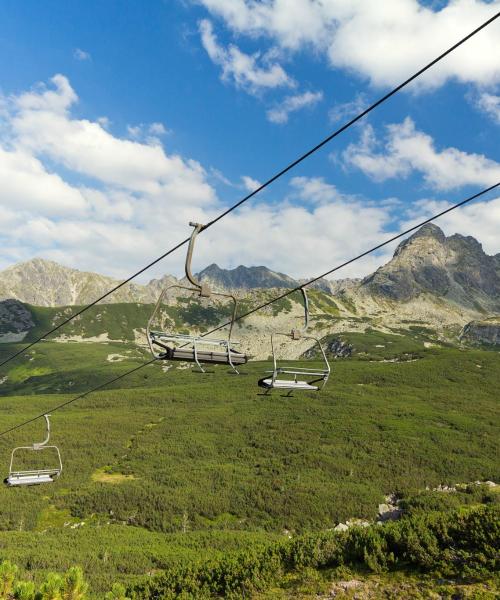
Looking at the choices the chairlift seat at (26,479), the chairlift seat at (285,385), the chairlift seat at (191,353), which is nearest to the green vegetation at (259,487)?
the chairlift seat at (285,385)

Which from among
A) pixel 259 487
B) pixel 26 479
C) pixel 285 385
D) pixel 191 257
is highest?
pixel 191 257

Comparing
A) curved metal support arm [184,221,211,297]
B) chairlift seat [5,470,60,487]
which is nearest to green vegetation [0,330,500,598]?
curved metal support arm [184,221,211,297]

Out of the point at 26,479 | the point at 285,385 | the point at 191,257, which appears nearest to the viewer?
the point at 191,257

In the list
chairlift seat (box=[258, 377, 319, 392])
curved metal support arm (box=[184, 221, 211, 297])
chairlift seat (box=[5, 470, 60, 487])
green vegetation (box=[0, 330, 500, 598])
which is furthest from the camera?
chairlift seat (box=[5, 470, 60, 487])

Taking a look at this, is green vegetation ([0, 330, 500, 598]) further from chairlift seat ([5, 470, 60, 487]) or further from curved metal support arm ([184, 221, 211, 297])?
chairlift seat ([5, 470, 60, 487])

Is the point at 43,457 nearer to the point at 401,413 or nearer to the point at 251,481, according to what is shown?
the point at 251,481

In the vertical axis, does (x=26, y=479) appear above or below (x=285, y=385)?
below

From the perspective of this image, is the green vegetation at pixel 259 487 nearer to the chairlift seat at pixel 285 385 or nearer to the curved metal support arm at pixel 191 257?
the chairlift seat at pixel 285 385

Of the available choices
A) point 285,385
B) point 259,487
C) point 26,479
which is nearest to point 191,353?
point 285,385

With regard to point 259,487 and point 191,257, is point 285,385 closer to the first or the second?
point 191,257

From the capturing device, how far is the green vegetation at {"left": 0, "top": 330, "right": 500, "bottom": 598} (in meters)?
20.1

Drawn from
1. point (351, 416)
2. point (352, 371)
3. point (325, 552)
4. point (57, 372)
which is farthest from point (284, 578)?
point (57, 372)

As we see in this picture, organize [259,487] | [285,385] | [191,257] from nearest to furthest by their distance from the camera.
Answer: [191,257] < [285,385] < [259,487]

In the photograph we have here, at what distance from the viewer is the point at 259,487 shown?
5569cm
